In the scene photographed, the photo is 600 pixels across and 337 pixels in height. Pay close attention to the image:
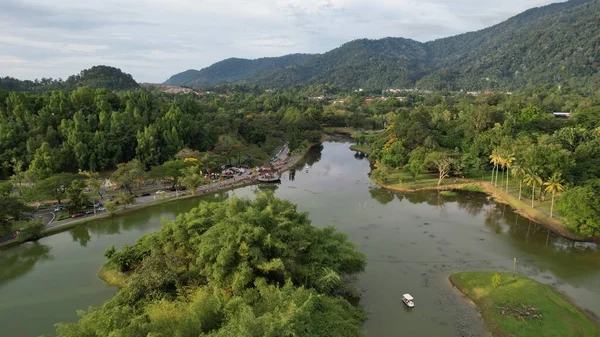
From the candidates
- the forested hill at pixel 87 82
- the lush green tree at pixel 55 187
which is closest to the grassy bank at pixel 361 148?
the lush green tree at pixel 55 187

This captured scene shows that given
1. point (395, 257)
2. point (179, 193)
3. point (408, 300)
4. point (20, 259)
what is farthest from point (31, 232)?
point (408, 300)

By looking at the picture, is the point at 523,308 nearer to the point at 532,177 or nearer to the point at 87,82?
the point at 532,177

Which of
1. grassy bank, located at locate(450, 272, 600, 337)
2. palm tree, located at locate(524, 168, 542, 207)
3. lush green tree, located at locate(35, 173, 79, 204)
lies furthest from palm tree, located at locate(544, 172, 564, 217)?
lush green tree, located at locate(35, 173, 79, 204)

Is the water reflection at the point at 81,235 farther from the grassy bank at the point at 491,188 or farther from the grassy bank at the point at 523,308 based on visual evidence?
the grassy bank at the point at 491,188

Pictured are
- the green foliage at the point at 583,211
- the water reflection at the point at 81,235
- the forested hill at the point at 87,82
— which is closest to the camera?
the green foliage at the point at 583,211

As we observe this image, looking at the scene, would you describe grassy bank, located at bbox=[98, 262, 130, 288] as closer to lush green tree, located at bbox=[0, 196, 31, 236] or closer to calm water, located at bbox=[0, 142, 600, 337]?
calm water, located at bbox=[0, 142, 600, 337]
